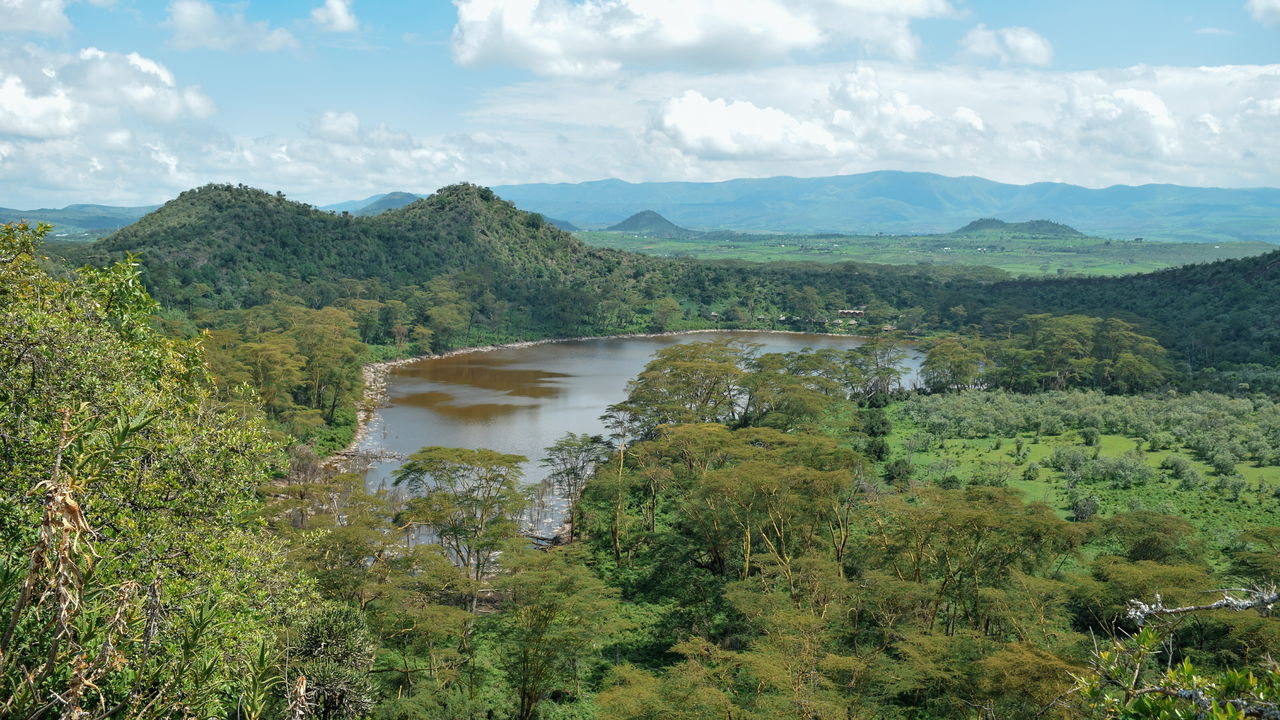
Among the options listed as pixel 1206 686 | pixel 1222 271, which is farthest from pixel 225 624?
pixel 1222 271

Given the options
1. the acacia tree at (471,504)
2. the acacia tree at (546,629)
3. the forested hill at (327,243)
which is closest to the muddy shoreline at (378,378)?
the acacia tree at (471,504)

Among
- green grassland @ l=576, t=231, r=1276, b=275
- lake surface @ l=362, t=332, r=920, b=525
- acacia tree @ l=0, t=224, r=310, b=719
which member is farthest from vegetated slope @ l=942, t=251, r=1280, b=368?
acacia tree @ l=0, t=224, r=310, b=719

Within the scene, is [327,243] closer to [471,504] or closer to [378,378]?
[378,378]

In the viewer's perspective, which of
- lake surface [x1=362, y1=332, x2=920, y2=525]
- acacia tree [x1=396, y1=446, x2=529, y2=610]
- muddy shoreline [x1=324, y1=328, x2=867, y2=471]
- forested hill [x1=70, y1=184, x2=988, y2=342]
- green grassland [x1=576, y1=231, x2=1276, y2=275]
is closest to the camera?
acacia tree [x1=396, y1=446, x2=529, y2=610]

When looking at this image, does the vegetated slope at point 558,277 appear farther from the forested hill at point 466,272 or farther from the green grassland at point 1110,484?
the green grassland at point 1110,484

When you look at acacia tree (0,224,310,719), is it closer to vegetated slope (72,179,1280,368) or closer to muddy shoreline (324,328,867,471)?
muddy shoreline (324,328,867,471)
